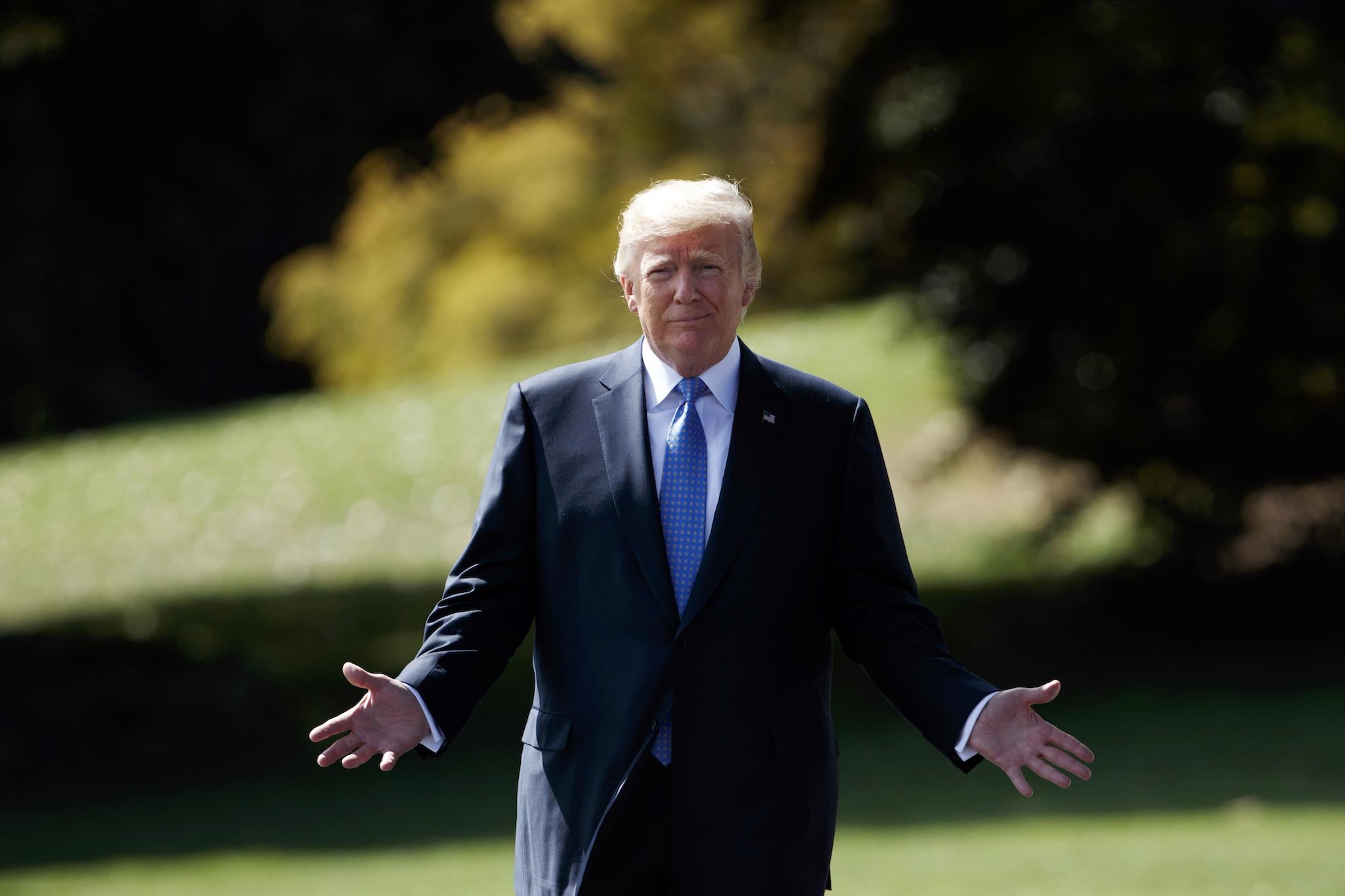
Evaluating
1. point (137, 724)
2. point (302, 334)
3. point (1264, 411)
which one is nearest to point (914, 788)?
point (1264, 411)

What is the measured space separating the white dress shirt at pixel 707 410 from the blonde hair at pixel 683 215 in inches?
8.1

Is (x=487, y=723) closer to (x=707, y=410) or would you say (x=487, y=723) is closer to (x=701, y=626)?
(x=707, y=410)

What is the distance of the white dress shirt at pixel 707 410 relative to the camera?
3.82 meters

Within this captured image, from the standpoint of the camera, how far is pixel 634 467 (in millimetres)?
3795

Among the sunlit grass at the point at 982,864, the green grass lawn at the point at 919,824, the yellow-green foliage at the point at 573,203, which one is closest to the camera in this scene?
the sunlit grass at the point at 982,864

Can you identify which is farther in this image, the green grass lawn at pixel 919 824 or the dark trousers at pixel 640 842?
the green grass lawn at pixel 919 824

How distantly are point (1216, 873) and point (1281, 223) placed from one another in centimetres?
636

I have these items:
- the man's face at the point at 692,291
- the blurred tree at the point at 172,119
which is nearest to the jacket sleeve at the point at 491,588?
the man's face at the point at 692,291

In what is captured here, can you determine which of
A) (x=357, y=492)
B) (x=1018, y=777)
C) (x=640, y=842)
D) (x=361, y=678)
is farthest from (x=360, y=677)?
(x=357, y=492)

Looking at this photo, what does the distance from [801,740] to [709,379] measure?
784 mm

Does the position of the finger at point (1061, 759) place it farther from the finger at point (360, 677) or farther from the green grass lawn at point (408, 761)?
the green grass lawn at point (408, 761)

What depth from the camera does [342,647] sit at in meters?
16.3

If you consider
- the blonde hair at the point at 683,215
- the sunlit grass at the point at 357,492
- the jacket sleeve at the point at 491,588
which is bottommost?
the jacket sleeve at the point at 491,588

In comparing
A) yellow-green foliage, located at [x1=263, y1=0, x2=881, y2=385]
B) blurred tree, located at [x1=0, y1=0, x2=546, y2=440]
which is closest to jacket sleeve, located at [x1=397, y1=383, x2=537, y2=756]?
blurred tree, located at [x1=0, y1=0, x2=546, y2=440]
